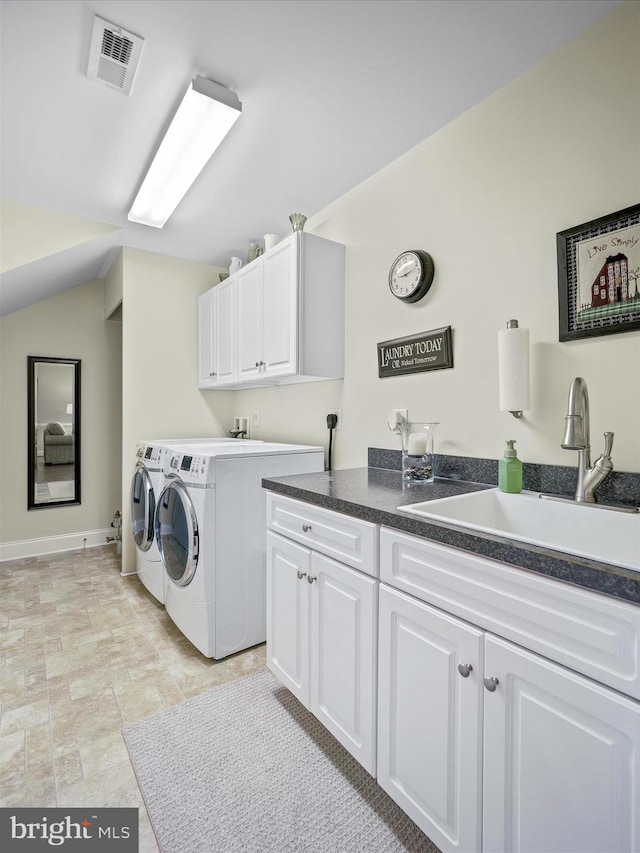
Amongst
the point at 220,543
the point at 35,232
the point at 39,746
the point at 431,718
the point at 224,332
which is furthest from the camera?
the point at 224,332

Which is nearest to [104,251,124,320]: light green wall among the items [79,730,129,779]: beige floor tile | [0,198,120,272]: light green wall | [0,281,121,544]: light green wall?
[0,281,121,544]: light green wall

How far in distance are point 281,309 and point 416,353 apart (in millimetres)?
875

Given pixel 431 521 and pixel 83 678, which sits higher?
pixel 431 521

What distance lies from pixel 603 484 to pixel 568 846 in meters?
0.91

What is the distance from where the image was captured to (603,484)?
1.32 metres

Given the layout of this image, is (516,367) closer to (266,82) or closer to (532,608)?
(532,608)

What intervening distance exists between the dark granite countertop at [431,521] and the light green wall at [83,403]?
291 centimetres

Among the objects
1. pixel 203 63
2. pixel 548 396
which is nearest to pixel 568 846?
pixel 548 396

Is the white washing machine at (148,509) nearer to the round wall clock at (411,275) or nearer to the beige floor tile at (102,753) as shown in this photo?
the beige floor tile at (102,753)

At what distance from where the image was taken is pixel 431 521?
110cm

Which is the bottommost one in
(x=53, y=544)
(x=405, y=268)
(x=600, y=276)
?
(x=53, y=544)

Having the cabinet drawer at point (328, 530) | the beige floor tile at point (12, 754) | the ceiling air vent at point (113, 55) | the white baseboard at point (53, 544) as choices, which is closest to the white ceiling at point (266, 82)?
the ceiling air vent at point (113, 55)

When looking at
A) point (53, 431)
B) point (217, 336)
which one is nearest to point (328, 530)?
point (217, 336)

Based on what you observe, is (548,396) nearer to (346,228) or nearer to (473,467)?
(473,467)
